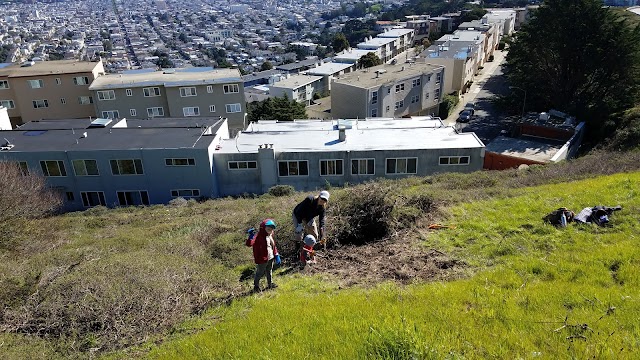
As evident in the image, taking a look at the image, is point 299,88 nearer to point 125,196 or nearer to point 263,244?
point 125,196

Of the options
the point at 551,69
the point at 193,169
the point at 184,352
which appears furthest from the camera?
the point at 551,69

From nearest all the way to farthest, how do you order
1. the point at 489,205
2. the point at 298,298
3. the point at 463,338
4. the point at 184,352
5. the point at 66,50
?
the point at 463,338 < the point at 184,352 < the point at 298,298 < the point at 489,205 < the point at 66,50

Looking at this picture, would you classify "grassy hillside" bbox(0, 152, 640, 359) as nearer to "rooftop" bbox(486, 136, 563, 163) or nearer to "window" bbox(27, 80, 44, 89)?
"rooftop" bbox(486, 136, 563, 163)

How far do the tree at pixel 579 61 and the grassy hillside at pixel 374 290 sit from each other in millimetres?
21606

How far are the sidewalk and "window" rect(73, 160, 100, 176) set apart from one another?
29.6m

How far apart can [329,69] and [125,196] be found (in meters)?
40.4

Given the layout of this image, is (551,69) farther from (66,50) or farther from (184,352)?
(66,50)

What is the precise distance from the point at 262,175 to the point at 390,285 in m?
16.7

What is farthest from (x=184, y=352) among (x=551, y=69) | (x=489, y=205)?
(x=551, y=69)

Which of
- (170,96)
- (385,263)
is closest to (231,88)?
(170,96)

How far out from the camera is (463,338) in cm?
541

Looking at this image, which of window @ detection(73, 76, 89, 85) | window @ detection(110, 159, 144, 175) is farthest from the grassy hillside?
window @ detection(73, 76, 89, 85)

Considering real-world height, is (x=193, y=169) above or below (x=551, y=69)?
below

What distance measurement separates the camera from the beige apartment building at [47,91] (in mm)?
35156
